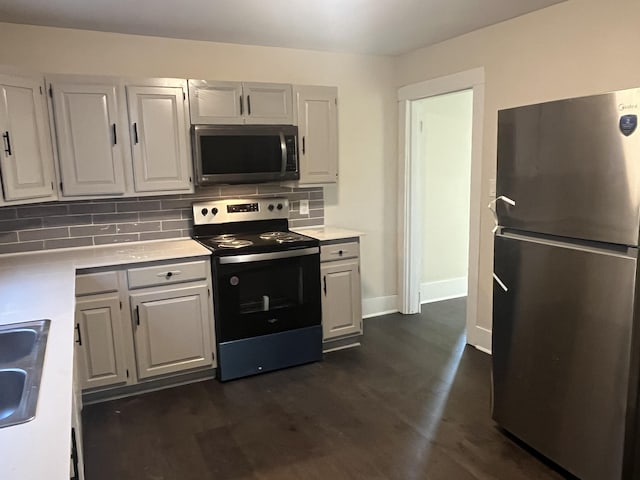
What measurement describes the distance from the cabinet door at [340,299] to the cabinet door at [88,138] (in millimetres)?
1531

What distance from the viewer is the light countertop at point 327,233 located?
3480 mm

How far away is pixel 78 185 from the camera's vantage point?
2.93 m

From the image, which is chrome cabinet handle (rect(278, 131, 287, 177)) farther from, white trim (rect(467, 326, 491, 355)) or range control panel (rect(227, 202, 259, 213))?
white trim (rect(467, 326, 491, 355))

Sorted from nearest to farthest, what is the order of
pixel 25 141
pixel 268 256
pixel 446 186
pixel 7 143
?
1. pixel 7 143
2. pixel 25 141
3. pixel 268 256
4. pixel 446 186

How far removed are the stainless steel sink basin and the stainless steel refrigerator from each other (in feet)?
6.35

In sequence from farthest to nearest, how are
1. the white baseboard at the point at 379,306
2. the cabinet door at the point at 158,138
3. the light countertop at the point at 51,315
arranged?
the white baseboard at the point at 379,306, the cabinet door at the point at 158,138, the light countertop at the point at 51,315

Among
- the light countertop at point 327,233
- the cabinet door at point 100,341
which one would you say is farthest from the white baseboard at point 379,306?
the cabinet door at point 100,341

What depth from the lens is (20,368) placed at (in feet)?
4.61

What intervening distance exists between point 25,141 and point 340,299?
2.22m

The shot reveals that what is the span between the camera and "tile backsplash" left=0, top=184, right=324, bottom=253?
10.0 feet

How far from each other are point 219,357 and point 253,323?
30cm

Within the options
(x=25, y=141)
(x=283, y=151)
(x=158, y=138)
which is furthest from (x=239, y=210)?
(x=25, y=141)

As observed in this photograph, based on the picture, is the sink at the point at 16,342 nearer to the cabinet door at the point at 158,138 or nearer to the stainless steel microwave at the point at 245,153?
the cabinet door at the point at 158,138

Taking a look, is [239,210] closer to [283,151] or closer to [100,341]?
[283,151]
